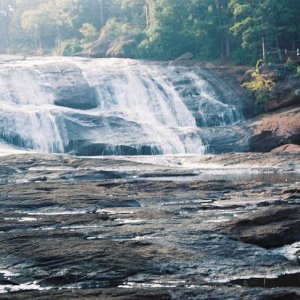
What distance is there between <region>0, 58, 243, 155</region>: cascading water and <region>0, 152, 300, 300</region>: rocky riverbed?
18540mm

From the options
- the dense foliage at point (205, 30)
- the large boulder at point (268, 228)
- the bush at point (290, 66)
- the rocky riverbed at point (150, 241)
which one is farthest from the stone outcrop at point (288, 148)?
the large boulder at point (268, 228)

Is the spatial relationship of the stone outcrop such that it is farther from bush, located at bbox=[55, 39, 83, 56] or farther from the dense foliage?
bush, located at bbox=[55, 39, 83, 56]

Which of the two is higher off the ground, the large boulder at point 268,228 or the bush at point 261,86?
the bush at point 261,86

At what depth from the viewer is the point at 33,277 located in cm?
Answer: 969

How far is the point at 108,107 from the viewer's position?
46594 mm

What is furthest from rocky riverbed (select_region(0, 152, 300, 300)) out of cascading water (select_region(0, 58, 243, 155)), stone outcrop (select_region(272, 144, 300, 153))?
cascading water (select_region(0, 58, 243, 155))

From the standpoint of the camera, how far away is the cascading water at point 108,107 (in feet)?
134

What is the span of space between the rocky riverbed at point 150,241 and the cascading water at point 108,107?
18540 millimetres

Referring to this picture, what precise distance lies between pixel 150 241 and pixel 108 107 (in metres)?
35.1

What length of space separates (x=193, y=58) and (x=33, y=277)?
48582mm

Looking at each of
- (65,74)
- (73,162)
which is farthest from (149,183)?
(65,74)

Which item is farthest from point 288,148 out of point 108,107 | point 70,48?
point 70,48

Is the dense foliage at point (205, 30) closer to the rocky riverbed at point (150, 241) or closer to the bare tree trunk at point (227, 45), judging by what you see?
the bare tree trunk at point (227, 45)

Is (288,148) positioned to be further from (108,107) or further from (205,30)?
(205,30)
